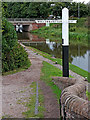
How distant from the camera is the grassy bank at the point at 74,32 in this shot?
30.1 metres

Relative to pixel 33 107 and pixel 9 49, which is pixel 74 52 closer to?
pixel 9 49

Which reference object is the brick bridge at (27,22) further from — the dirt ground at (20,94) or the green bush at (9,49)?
the dirt ground at (20,94)

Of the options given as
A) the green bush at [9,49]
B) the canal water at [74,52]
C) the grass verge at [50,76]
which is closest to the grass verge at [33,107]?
the grass verge at [50,76]

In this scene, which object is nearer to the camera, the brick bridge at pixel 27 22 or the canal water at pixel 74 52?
the canal water at pixel 74 52

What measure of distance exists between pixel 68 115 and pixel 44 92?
3169mm

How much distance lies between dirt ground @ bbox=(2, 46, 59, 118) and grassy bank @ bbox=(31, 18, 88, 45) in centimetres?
1542

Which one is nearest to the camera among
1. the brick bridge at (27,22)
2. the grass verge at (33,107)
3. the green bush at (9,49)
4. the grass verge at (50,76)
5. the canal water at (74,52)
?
the grass verge at (33,107)

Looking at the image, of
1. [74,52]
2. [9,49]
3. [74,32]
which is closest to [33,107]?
[9,49]

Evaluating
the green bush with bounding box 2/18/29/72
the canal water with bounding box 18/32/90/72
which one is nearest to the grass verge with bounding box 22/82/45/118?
the green bush with bounding box 2/18/29/72

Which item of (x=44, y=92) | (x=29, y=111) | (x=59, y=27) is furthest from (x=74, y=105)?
(x=59, y=27)

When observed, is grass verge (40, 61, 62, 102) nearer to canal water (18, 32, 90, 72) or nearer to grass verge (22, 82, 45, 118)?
grass verge (22, 82, 45, 118)

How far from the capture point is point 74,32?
34.1m

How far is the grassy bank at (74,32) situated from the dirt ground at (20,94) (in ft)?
50.6

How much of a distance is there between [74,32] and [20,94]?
27252 mm
